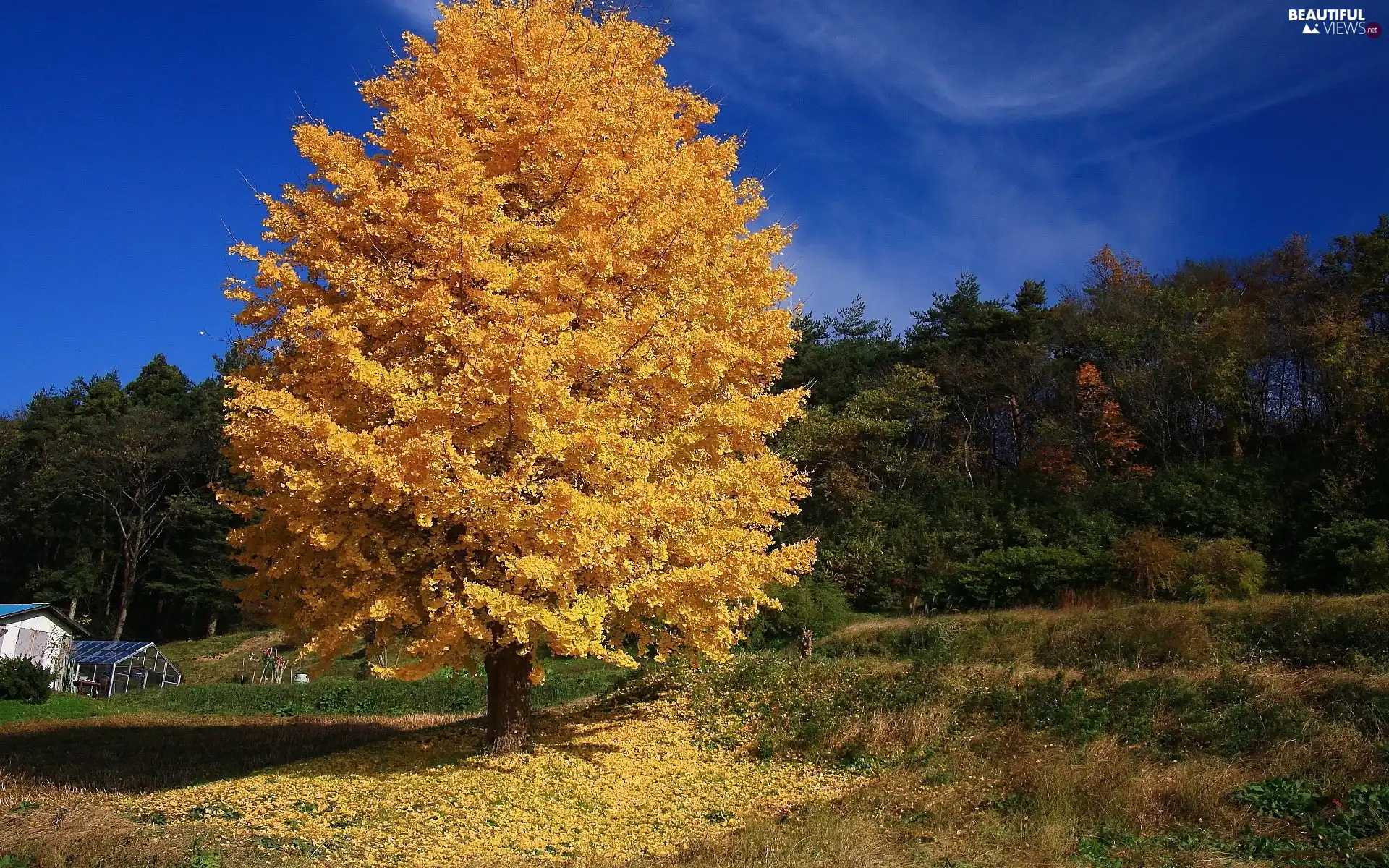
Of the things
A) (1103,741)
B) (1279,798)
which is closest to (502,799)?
(1103,741)

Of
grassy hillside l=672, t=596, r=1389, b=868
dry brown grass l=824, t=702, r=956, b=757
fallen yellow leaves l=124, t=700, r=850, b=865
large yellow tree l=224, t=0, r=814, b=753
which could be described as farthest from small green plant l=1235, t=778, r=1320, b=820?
large yellow tree l=224, t=0, r=814, b=753

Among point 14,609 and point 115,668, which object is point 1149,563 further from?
point 14,609

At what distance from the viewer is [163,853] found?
6.14 m

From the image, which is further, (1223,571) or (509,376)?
(1223,571)

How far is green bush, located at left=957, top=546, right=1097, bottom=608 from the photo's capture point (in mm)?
22938

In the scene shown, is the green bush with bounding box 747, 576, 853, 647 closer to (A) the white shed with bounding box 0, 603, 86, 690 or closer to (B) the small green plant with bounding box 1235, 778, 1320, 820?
(B) the small green plant with bounding box 1235, 778, 1320, 820

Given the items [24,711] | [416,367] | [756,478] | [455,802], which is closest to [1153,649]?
[756,478]

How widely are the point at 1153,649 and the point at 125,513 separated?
52.9 metres

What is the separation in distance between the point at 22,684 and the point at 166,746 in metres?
13.9

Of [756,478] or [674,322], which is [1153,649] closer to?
[756,478]

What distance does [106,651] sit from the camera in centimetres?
3016

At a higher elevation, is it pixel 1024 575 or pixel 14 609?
pixel 1024 575

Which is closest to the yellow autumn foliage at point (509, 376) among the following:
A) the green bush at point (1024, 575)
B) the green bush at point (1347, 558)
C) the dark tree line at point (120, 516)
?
the green bush at point (1024, 575)

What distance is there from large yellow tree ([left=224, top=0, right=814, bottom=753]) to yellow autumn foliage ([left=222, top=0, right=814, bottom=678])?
0.03 meters
